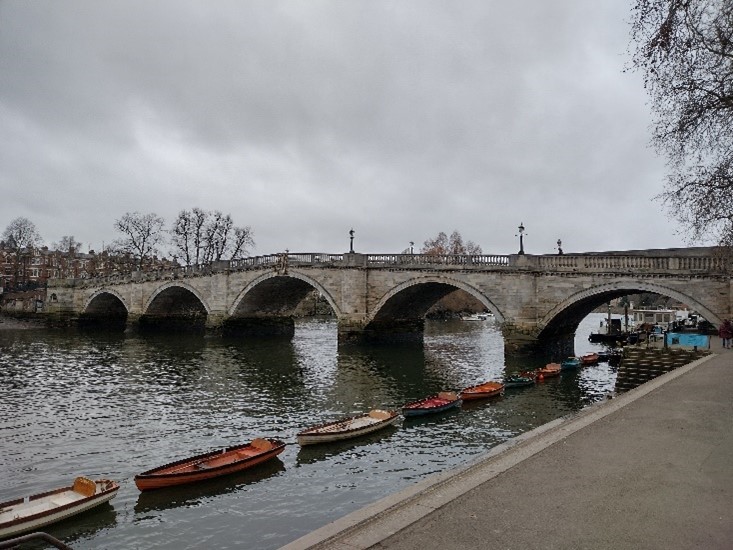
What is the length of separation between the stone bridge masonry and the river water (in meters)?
3.35

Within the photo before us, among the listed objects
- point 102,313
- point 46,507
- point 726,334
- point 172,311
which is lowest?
point 46,507

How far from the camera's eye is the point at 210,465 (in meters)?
10.5

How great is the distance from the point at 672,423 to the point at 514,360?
1855cm

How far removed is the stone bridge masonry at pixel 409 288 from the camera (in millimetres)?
23031

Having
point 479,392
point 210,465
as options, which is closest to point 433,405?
point 479,392

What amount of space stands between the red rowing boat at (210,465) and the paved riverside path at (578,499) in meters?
5.58

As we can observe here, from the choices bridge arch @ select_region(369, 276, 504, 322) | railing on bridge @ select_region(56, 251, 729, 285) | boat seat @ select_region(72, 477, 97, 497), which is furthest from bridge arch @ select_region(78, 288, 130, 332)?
boat seat @ select_region(72, 477, 97, 497)

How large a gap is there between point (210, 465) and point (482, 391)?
10711 millimetres

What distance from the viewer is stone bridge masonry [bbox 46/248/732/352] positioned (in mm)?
23031

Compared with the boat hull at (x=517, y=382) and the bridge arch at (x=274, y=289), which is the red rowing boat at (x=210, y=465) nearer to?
the boat hull at (x=517, y=382)

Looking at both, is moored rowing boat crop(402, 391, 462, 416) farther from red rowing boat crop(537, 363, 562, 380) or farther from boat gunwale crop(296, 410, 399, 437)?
red rowing boat crop(537, 363, 562, 380)

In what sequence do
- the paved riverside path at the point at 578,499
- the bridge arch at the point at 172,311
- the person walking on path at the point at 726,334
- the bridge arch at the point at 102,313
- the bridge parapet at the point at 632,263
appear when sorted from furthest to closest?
the bridge arch at the point at 102,313, the bridge arch at the point at 172,311, the bridge parapet at the point at 632,263, the person walking on path at the point at 726,334, the paved riverside path at the point at 578,499

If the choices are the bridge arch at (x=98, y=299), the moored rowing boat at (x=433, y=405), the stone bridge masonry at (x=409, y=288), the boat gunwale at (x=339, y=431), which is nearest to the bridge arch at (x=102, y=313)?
the bridge arch at (x=98, y=299)

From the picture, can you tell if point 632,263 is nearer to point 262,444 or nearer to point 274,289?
point 262,444
